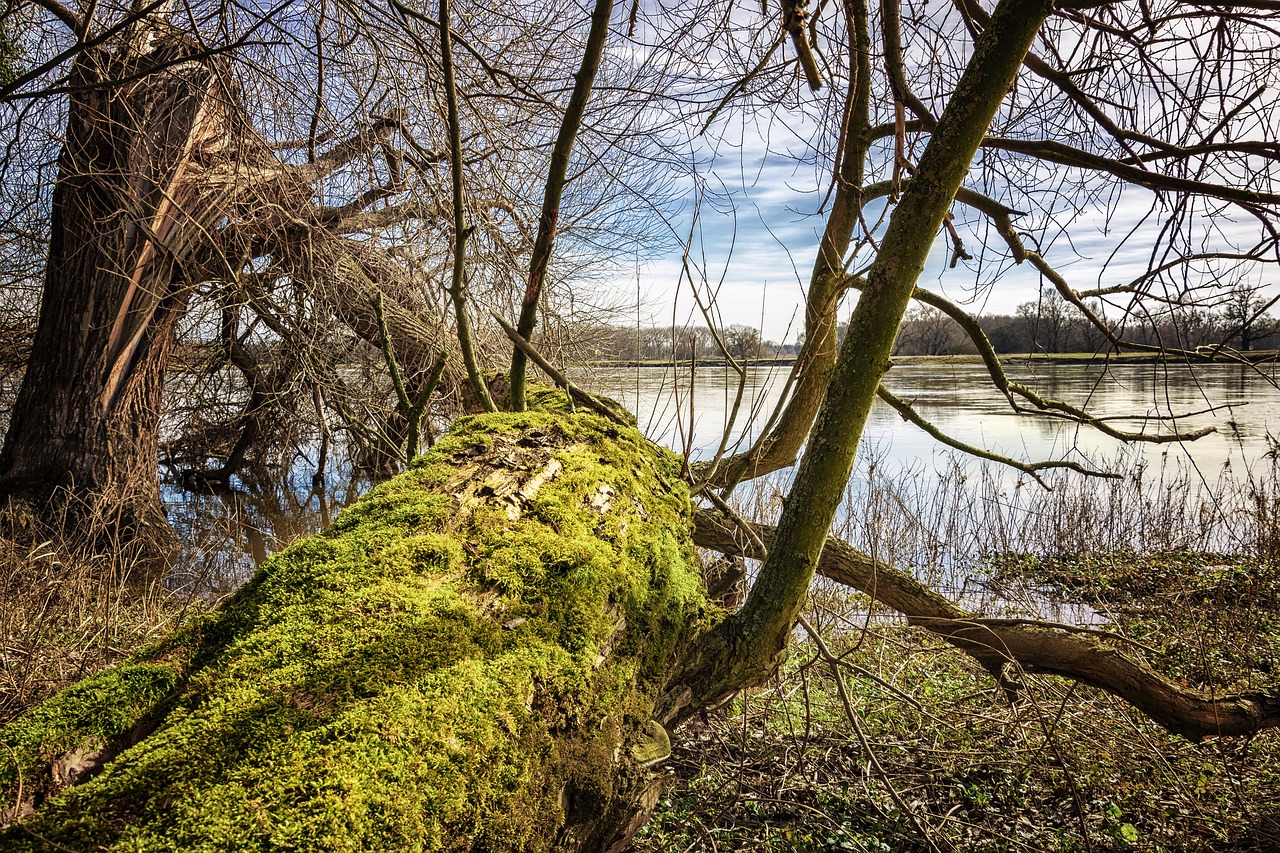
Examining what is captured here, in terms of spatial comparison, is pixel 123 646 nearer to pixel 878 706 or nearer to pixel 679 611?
pixel 679 611

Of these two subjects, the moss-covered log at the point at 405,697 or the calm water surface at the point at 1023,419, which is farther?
the calm water surface at the point at 1023,419

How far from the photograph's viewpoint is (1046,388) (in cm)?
2459

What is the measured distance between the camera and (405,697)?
3.76 feet

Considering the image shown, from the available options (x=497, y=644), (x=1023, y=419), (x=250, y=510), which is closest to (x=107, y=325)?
(x=250, y=510)

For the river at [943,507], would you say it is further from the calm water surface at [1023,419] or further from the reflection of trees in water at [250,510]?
the calm water surface at [1023,419]

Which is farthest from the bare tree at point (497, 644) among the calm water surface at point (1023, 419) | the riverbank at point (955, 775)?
the calm water surface at point (1023, 419)

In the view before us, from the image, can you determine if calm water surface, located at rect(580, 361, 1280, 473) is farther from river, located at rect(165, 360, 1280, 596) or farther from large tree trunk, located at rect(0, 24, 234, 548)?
large tree trunk, located at rect(0, 24, 234, 548)

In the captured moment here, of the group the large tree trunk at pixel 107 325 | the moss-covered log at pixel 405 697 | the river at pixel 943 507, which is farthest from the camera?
the river at pixel 943 507

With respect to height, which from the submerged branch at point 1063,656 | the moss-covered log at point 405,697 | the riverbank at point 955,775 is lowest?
the riverbank at point 955,775

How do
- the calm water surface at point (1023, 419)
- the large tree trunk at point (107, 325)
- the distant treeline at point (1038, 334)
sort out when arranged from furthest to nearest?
1. the calm water surface at point (1023, 419)
2. the large tree trunk at point (107, 325)
3. the distant treeline at point (1038, 334)

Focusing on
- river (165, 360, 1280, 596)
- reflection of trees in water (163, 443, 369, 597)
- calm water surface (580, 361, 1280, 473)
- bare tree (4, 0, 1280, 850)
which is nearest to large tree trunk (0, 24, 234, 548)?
reflection of trees in water (163, 443, 369, 597)

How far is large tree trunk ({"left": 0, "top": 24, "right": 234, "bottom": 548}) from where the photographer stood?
618cm

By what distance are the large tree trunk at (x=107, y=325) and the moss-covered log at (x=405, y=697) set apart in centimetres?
581

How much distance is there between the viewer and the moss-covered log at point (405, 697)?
97 cm
